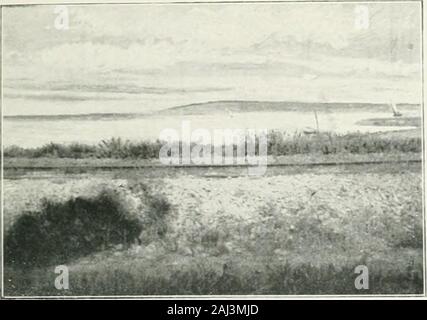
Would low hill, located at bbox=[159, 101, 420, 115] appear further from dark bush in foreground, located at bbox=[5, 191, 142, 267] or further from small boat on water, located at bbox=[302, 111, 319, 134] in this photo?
dark bush in foreground, located at bbox=[5, 191, 142, 267]

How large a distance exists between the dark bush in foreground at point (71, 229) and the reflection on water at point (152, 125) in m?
0.40

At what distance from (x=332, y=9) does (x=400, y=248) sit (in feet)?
5.18

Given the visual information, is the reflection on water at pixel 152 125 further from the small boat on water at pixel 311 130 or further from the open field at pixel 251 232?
the open field at pixel 251 232

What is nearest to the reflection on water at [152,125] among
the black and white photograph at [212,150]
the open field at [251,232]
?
the black and white photograph at [212,150]

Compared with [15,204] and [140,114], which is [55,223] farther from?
[140,114]

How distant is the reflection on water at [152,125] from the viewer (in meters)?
2.98

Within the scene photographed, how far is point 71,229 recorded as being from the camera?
9.75 ft

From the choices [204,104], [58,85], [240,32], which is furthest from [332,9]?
[58,85]

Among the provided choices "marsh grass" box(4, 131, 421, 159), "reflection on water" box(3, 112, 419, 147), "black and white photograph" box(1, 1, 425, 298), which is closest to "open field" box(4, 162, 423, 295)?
"black and white photograph" box(1, 1, 425, 298)

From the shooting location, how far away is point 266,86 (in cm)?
298

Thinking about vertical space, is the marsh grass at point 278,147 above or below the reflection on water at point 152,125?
below

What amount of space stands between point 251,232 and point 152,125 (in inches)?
36.4

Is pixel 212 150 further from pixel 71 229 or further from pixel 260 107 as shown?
pixel 71 229

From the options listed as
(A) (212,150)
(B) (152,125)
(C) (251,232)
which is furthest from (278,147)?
(B) (152,125)
